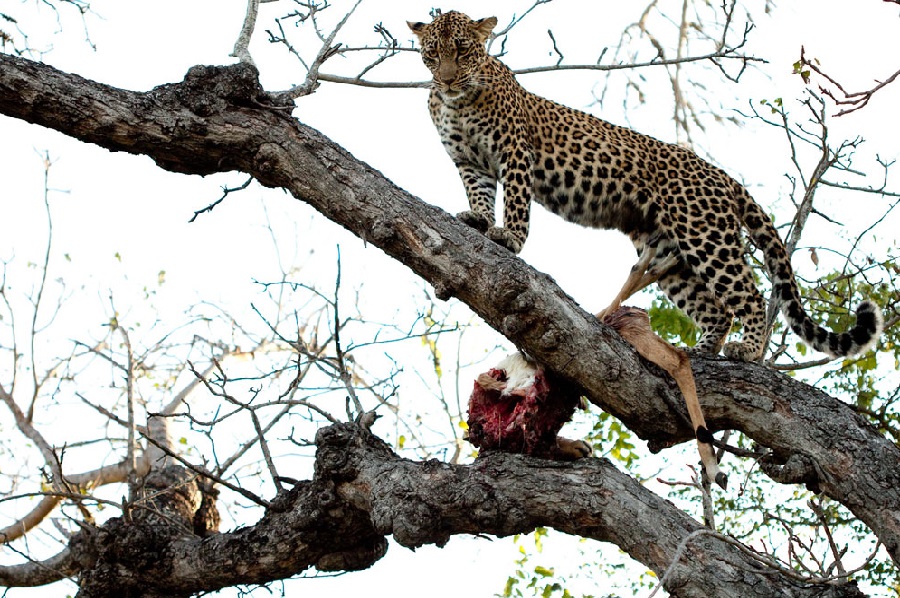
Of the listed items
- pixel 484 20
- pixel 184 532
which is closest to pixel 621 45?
pixel 484 20

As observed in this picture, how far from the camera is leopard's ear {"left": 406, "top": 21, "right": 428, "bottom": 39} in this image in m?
9.56

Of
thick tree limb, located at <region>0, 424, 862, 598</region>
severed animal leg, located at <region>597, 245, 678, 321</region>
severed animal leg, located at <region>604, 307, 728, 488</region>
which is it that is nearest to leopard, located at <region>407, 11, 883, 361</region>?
severed animal leg, located at <region>597, 245, 678, 321</region>

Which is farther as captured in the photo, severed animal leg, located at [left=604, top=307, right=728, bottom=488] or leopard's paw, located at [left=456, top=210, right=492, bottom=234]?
leopard's paw, located at [left=456, top=210, right=492, bottom=234]

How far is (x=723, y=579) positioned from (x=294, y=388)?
8.94 ft

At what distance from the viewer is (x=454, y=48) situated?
914 cm

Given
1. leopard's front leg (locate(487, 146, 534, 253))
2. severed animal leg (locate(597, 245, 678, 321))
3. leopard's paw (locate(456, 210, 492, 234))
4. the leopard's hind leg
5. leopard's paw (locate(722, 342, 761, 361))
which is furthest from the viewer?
the leopard's hind leg

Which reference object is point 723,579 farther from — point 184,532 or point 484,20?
point 484,20

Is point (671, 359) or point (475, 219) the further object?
point (475, 219)

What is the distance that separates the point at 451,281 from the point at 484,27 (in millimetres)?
4628

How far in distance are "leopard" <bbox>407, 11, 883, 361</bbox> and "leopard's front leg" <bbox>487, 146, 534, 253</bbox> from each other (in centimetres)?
1

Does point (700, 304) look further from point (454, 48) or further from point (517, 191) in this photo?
point (454, 48)

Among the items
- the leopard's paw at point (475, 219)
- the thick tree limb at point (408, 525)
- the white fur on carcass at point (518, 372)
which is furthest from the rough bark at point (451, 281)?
the leopard's paw at point (475, 219)

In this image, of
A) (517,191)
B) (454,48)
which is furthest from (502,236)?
(454,48)

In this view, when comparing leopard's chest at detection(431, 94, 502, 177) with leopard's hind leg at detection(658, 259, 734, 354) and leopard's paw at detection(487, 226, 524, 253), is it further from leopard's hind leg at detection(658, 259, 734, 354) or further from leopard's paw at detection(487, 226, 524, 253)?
leopard's hind leg at detection(658, 259, 734, 354)
